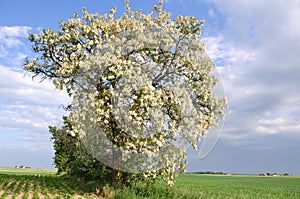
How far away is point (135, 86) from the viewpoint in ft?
65.6

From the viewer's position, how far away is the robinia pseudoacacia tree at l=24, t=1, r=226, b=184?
20.4 m

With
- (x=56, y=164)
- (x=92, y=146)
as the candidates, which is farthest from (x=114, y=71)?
(x=56, y=164)

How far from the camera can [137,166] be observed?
22.7m

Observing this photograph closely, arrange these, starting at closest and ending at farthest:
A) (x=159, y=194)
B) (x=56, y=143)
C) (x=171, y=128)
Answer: (x=171, y=128) → (x=159, y=194) → (x=56, y=143)

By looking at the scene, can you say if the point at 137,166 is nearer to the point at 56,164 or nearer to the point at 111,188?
the point at 111,188

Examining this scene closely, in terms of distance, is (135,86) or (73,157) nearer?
(135,86)

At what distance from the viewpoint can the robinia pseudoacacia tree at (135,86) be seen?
Answer: 67.1 ft

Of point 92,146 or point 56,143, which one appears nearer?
point 92,146

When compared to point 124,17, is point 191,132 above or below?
below

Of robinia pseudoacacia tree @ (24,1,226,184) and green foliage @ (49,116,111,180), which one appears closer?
robinia pseudoacacia tree @ (24,1,226,184)

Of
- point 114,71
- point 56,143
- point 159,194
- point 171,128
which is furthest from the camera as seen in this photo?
point 56,143

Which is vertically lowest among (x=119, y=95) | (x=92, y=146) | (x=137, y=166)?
(x=137, y=166)

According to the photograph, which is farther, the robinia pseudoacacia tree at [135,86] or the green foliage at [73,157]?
the green foliage at [73,157]

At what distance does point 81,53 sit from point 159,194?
1117cm
